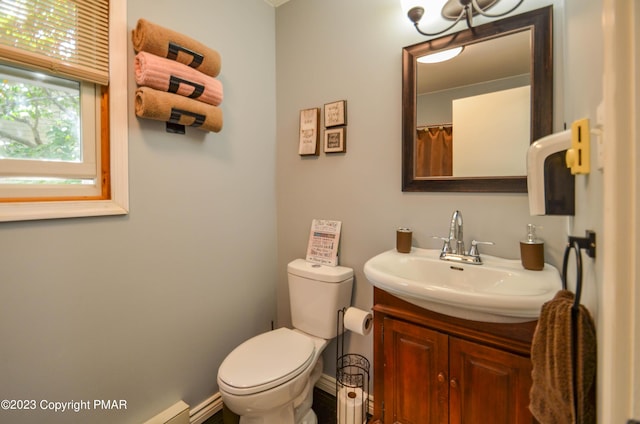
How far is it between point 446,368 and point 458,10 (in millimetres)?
1469

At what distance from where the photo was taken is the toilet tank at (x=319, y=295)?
1.51 meters

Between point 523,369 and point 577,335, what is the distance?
43 centimetres

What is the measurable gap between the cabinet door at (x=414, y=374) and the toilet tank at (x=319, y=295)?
0.39 metres

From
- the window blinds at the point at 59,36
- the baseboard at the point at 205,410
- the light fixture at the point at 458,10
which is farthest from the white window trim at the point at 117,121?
the light fixture at the point at 458,10

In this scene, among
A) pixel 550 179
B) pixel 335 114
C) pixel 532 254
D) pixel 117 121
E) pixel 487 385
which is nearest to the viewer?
pixel 550 179

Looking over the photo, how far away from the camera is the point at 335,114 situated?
5.35ft

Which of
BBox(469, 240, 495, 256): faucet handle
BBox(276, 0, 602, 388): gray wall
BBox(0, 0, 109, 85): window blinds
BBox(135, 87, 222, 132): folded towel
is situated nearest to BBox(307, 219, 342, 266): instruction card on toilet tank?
BBox(276, 0, 602, 388): gray wall

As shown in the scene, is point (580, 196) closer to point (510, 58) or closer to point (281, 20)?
point (510, 58)

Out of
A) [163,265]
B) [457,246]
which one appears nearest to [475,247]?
[457,246]

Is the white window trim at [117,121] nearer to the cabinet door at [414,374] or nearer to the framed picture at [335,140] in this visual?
the framed picture at [335,140]

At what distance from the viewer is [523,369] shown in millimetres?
895

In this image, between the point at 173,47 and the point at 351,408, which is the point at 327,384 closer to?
the point at 351,408

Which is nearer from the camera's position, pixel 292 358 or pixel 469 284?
pixel 469 284

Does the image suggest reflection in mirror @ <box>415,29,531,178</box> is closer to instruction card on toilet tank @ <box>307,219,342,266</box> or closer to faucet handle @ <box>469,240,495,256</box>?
faucet handle @ <box>469,240,495,256</box>
